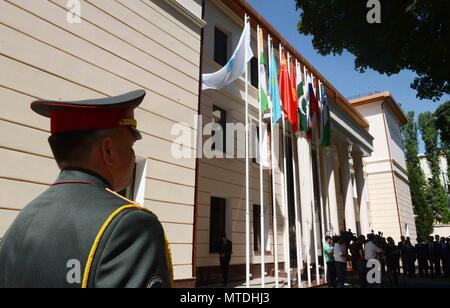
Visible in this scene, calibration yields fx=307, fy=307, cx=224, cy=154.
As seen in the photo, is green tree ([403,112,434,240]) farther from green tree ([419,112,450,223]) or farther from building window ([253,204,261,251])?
building window ([253,204,261,251])

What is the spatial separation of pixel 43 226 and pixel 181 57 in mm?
7435

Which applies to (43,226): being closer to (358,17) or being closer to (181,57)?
(181,57)

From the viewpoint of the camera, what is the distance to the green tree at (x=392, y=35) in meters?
8.86

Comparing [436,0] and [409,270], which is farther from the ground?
[436,0]

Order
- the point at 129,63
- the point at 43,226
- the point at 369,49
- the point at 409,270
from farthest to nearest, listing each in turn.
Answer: the point at 409,270, the point at 369,49, the point at 129,63, the point at 43,226

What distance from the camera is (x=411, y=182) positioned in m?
36.5

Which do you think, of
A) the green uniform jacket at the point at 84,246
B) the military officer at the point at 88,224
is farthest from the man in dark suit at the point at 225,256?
the green uniform jacket at the point at 84,246

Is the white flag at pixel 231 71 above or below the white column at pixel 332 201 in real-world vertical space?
above

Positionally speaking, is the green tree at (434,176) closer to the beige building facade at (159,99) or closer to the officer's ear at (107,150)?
the beige building facade at (159,99)

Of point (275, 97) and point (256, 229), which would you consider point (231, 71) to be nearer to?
point (275, 97)

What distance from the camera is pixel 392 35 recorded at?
9.66 metres

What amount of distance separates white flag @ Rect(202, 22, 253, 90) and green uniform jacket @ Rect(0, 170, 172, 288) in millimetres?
8785

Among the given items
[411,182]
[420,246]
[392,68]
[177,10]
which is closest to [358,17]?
[392,68]

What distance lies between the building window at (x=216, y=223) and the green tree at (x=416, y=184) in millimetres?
31998
